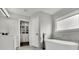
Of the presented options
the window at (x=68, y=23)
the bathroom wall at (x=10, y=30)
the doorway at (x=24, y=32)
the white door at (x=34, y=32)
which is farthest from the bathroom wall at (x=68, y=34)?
the bathroom wall at (x=10, y=30)

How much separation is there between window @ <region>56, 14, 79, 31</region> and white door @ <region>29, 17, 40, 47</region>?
1.73ft

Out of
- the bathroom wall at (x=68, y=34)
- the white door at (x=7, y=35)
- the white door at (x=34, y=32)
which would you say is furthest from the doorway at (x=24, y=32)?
the bathroom wall at (x=68, y=34)

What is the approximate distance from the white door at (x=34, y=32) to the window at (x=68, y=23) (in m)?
0.53

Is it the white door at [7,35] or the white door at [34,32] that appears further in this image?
the white door at [34,32]

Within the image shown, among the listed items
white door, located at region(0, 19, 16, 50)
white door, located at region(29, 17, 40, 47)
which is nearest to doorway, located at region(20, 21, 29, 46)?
white door, located at region(29, 17, 40, 47)

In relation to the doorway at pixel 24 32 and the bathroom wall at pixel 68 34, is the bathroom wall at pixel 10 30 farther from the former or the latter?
the bathroom wall at pixel 68 34

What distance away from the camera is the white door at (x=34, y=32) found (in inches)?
44.6

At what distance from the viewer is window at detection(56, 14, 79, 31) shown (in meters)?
1.07

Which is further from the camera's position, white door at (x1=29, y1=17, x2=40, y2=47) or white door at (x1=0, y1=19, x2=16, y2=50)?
white door at (x1=29, y1=17, x2=40, y2=47)

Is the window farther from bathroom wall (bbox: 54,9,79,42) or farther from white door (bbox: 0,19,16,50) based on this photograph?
white door (bbox: 0,19,16,50)

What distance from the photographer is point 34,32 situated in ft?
3.89

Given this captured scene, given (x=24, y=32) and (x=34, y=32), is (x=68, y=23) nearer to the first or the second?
(x=34, y=32)
